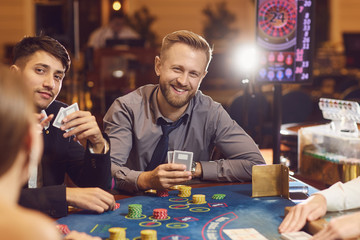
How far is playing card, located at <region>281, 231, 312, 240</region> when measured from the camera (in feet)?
4.73

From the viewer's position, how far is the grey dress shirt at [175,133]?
2.49 m

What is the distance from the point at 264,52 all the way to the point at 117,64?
5.84 meters

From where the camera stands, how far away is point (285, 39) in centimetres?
312

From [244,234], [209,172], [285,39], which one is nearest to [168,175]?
[209,172]

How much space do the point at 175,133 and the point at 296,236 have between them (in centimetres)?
124

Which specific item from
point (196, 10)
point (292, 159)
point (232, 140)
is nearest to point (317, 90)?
point (196, 10)

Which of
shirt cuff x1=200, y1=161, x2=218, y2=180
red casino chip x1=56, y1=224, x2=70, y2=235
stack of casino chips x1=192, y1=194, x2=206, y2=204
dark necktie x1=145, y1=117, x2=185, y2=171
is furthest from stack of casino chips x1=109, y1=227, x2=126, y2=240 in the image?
dark necktie x1=145, y1=117, x2=185, y2=171

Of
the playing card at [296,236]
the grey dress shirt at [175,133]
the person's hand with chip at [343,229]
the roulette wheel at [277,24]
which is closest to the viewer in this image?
the person's hand with chip at [343,229]

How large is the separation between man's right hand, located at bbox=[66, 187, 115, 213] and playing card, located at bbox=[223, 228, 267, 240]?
463mm

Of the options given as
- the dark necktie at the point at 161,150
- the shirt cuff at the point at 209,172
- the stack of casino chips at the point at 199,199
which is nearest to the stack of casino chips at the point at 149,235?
the stack of casino chips at the point at 199,199

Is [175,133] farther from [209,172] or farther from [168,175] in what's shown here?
[168,175]

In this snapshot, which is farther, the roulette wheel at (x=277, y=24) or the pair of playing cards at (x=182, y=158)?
the roulette wheel at (x=277, y=24)

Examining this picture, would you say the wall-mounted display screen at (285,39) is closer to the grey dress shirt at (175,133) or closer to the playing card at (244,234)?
the grey dress shirt at (175,133)

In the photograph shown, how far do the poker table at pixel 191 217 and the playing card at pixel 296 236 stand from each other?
0.11ft
